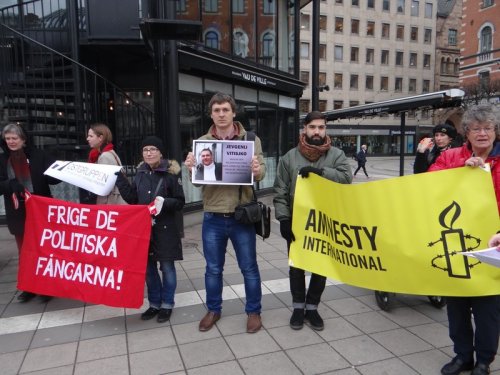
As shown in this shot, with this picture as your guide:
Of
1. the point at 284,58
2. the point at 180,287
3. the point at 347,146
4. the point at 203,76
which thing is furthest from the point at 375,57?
the point at 180,287

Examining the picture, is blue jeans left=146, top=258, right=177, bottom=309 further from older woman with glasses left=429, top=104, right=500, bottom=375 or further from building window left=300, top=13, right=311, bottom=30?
building window left=300, top=13, right=311, bottom=30

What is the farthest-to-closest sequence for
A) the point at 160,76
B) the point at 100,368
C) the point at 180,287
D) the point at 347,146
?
the point at 347,146 < the point at 160,76 < the point at 180,287 < the point at 100,368

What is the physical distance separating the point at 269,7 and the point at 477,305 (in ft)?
36.0

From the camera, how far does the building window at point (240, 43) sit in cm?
1032

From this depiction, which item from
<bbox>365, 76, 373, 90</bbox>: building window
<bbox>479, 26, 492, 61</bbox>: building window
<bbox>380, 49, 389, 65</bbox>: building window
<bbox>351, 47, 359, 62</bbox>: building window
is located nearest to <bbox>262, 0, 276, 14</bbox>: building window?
<bbox>479, 26, 492, 61</bbox>: building window

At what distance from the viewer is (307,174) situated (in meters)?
3.34

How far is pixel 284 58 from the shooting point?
13.0m

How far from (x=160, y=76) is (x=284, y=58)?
7379 mm

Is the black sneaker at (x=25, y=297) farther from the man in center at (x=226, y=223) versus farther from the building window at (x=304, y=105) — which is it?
the building window at (x=304, y=105)

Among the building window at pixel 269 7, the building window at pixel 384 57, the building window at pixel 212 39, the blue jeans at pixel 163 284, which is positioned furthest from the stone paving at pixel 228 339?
the building window at pixel 384 57

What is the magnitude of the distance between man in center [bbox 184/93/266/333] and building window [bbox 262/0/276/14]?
9.12 m

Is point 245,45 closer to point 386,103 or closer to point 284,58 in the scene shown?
point 284,58

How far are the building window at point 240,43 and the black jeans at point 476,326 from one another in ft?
28.9

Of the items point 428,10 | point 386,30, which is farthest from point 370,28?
point 428,10
